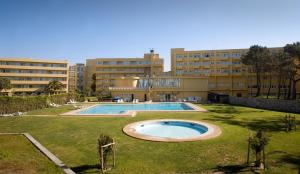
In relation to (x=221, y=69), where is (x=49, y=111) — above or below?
below

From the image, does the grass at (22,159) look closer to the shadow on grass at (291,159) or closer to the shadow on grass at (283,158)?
the shadow on grass at (283,158)

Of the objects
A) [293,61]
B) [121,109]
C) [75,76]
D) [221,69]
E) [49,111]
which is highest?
[221,69]

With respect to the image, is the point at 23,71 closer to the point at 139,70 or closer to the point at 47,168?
the point at 139,70

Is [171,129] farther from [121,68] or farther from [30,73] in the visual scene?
[30,73]

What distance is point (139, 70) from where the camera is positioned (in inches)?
2665

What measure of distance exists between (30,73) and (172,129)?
A: 60.2 meters

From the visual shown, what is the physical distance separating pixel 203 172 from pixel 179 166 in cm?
107

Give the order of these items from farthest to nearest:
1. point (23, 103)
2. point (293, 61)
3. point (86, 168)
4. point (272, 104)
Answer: point (293, 61), point (272, 104), point (23, 103), point (86, 168)

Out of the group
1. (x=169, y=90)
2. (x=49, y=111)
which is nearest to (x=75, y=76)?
(x=169, y=90)

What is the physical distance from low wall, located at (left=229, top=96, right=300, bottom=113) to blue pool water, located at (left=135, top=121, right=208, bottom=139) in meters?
15.9

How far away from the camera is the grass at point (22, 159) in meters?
8.32

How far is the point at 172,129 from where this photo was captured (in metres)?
17.9

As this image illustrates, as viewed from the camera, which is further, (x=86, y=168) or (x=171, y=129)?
(x=171, y=129)

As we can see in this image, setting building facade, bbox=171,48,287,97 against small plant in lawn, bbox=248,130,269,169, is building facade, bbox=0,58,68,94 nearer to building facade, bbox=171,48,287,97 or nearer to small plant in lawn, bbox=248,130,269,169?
building facade, bbox=171,48,287,97
